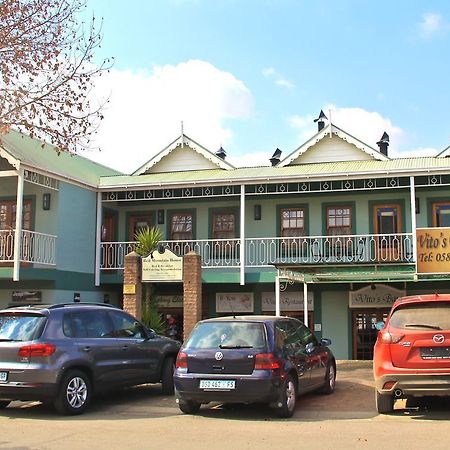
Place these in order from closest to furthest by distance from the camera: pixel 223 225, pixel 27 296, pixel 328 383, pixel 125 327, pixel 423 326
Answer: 1. pixel 423 326
2. pixel 125 327
3. pixel 328 383
4. pixel 27 296
5. pixel 223 225

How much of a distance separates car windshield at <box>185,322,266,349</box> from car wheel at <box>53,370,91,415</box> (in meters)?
1.69

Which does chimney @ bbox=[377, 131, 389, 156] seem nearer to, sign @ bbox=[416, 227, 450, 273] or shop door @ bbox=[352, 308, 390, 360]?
shop door @ bbox=[352, 308, 390, 360]

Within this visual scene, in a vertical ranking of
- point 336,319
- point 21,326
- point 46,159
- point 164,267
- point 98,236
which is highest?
point 46,159

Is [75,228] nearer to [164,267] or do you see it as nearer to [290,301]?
[164,267]

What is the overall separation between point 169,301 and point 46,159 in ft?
19.6

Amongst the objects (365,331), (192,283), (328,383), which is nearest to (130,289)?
(192,283)

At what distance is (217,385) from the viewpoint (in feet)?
29.4

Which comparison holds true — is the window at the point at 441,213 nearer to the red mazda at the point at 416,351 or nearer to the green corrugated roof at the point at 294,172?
the green corrugated roof at the point at 294,172

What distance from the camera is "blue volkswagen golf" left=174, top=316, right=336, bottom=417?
29.1 feet

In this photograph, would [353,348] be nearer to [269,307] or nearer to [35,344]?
[269,307]

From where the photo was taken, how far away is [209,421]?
8953 millimetres

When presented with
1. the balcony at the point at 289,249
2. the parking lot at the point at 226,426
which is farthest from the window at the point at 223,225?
the parking lot at the point at 226,426

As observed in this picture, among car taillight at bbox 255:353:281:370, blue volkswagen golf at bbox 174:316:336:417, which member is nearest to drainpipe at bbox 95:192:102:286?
blue volkswagen golf at bbox 174:316:336:417

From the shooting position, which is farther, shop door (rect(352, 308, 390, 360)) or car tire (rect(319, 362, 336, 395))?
shop door (rect(352, 308, 390, 360))
